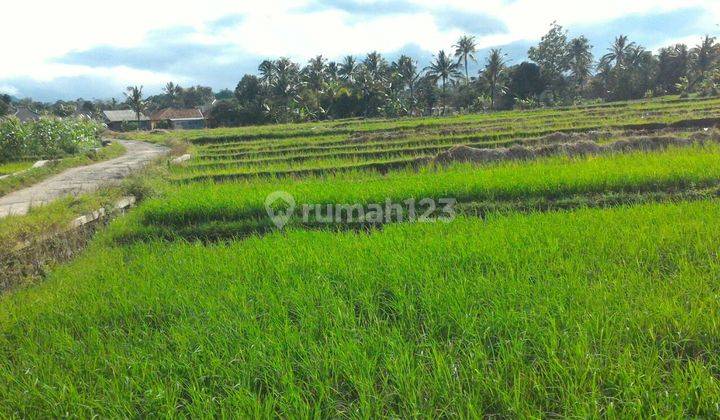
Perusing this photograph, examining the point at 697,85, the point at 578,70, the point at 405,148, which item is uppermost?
the point at 578,70

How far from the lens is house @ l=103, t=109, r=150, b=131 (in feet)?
175

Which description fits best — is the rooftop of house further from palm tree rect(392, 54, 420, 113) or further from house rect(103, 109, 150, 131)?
palm tree rect(392, 54, 420, 113)

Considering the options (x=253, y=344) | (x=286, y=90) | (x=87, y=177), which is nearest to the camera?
(x=253, y=344)

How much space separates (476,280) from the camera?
3.28 metres

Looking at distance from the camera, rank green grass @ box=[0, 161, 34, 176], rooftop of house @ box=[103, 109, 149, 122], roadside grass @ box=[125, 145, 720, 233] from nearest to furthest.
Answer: roadside grass @ box=[125, 145, 720, 233], green grass @ box=[0, 161, 34, 176], rooftop of house @ box=[103, 109, 149, 122]

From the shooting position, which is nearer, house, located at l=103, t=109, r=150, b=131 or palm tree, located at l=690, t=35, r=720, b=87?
palm tree, located at l=690, t=35, r=720, b=87

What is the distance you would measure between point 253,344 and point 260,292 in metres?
0.79

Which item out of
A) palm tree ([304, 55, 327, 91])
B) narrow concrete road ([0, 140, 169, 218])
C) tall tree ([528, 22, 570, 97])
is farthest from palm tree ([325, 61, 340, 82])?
narrow concrete road ([0, 140, 169, 218])

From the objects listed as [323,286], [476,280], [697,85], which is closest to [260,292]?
[323,286]

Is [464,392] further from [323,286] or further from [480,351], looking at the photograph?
[323,286]

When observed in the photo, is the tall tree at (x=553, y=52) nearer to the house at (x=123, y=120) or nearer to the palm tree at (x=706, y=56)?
the palm tree at (x=706, y=56)

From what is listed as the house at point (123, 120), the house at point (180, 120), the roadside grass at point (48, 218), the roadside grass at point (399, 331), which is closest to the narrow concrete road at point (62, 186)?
the roadside grass at point (48, 218)

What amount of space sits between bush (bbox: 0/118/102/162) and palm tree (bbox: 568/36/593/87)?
1778 inches

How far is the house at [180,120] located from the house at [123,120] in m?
2.64
